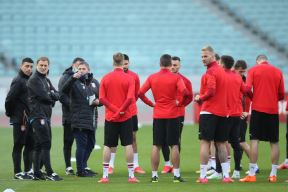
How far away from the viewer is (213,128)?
13.0m

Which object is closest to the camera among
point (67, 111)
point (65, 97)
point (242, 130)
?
point (242, 130)

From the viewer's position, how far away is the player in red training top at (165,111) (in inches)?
525

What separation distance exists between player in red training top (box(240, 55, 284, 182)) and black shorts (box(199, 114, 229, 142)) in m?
0.64

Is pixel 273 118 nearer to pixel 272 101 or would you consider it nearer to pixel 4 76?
pixel 272 101

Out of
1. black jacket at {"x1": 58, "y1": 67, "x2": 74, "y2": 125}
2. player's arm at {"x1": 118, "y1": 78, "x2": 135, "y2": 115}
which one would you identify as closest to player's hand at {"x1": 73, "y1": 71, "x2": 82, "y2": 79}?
black jacket at {"x1": 58, "y1": 67, "x2": 74, "y2": 125}

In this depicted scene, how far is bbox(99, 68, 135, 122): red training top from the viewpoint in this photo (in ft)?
43.0

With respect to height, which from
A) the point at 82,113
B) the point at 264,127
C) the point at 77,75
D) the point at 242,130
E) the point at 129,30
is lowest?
the point at 242,130

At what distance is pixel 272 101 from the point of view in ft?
44.2

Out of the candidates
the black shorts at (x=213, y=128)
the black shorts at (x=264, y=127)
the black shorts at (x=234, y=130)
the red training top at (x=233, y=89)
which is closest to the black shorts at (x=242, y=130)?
the black shorts at (x=234, y=130)

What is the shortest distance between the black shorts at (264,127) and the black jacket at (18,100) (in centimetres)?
382

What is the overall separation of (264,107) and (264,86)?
1.10 feet

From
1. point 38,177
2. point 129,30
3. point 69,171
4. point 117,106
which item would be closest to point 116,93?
point 117,106

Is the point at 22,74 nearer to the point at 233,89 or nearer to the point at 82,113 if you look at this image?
the point at 82,113

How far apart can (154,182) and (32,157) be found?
2.22m
